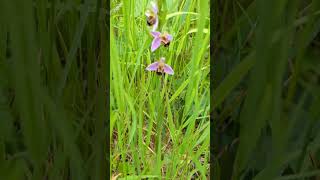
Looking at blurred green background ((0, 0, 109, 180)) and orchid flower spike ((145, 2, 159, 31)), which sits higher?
orchid flower spike ((145, 2, 159, 31))

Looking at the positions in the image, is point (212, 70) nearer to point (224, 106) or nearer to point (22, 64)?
point (224, 106)

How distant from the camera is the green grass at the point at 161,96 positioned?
0.80 metres

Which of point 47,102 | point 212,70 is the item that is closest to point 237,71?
point 212,70

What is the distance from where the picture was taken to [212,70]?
2.60ft

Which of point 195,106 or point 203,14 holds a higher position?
point 203,14

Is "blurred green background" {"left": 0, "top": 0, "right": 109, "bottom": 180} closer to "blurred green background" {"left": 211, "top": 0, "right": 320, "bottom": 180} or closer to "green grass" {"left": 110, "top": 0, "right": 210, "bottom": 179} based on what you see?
"green grass" {"left": 110, "top": 0, "right": 210, "bottom": 179}

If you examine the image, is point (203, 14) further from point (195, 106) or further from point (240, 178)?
point (240, 178)

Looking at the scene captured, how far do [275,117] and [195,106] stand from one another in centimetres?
11

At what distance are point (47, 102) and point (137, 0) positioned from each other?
19 cm

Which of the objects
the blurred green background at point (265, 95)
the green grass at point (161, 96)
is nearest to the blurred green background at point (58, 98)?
the green grass at point (161, 96)

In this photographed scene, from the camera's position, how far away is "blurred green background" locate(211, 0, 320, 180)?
0.75m

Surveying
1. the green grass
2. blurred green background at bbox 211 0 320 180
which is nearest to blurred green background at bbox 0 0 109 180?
the green grass

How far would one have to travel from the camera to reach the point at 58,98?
0.76m

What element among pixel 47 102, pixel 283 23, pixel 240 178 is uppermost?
pixel 283 23
